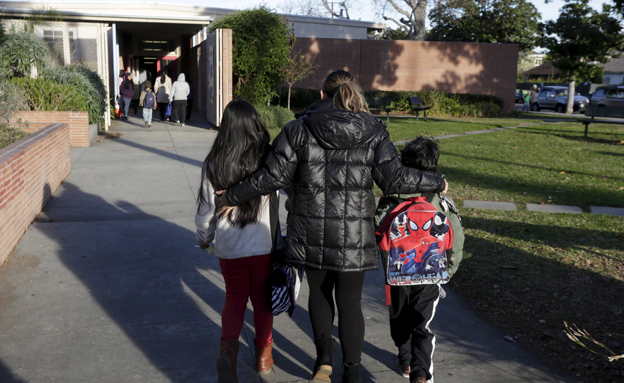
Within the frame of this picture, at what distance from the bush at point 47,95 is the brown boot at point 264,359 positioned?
11.3 m

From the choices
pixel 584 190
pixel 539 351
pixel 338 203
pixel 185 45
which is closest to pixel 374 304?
pixel 539 351

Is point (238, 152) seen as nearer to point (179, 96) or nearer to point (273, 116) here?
point (273, 116)

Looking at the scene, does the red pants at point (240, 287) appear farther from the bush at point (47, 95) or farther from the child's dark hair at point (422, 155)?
the bush at point (47, 95)

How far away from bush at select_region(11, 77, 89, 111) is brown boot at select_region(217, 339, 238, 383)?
11.5 metres

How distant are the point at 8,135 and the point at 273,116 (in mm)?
9314

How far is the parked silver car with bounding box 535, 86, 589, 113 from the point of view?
117 feet

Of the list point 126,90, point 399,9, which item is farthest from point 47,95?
point 399,9

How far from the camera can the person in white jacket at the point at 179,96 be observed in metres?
17.3

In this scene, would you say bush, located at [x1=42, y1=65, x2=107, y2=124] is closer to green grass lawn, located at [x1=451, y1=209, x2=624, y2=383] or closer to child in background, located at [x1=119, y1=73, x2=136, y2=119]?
child in background, located at [x1=119, y1=73, x2=136, y2=119]

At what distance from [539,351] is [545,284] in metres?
1.15

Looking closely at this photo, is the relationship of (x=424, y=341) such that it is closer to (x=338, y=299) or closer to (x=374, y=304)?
(x=338, y=299)

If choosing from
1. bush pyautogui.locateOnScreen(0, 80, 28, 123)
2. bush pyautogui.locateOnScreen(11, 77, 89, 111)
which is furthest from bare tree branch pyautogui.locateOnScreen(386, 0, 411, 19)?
bush pyautogui.locateOnScreen(0, 80, 28, 123)

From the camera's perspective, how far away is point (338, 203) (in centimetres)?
312

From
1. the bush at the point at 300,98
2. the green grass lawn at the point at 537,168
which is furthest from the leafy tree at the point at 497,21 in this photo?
the green grass lawn at the point at 537,168
